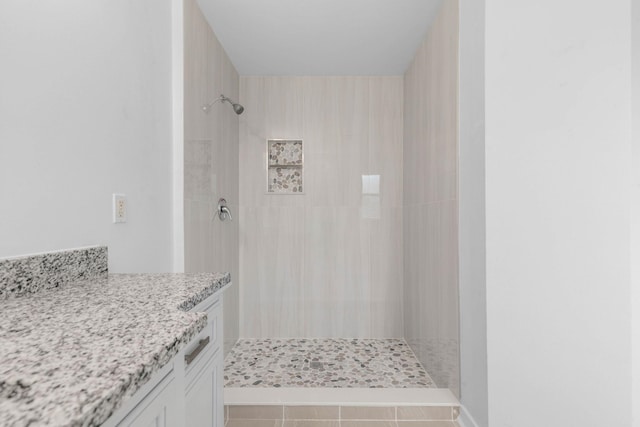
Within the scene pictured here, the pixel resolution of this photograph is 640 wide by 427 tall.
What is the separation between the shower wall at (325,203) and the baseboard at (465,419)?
1.39m

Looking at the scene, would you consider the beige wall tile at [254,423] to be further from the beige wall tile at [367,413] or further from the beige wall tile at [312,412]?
the beige wall tile at [367,413]

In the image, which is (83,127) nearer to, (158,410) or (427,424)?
(158,410)

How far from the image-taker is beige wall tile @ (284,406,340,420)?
1.79 m

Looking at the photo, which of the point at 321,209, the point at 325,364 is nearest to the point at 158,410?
the point at 325,364

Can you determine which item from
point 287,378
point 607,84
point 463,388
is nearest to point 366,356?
point 287,378

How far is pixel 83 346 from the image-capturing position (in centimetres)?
54

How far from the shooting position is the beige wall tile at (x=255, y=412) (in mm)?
1802

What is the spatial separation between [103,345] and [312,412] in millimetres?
1521

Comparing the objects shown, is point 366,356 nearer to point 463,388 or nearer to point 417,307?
point 417,307

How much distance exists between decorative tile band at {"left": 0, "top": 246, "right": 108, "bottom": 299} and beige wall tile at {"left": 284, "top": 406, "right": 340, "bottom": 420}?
3.77 ft

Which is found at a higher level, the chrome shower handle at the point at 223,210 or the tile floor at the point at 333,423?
the chrome shower handle at the point at 223,210

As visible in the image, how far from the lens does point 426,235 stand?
243cm

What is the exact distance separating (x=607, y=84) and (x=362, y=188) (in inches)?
79.5

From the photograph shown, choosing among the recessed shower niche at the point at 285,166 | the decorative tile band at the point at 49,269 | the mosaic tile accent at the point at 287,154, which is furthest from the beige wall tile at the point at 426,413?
the mosaic tile accent at the point at 287,154
